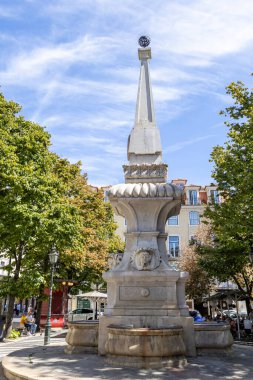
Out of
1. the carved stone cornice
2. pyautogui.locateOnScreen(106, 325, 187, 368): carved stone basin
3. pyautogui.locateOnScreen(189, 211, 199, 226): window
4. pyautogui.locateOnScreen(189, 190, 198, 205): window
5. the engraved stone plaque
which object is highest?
pyautogui.locateOnScreen(189, 190, 198, 205): window

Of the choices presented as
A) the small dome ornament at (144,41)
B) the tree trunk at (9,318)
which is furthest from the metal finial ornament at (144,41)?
the tree trunk at (9,318)

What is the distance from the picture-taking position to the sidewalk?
715 cm

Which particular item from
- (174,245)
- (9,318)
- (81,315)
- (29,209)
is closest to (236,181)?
(29,209)

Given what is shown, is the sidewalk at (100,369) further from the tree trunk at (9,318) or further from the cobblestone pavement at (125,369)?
the tree trunk at (9,318)

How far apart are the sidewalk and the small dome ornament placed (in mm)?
10852

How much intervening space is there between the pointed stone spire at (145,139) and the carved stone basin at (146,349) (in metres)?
4.89

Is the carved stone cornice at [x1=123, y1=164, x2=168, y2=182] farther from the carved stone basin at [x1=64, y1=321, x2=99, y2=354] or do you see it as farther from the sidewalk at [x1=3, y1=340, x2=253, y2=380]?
the sidewalk at [x1=3, y1=340, x2=253, y2=380]

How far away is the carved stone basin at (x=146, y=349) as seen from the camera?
8.14 m

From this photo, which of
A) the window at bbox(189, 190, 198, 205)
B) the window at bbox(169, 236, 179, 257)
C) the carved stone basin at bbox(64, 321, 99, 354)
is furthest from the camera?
the window at bbox(189, 190, 198, 205)

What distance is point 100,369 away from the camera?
779 cm

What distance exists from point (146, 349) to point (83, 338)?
265 cm

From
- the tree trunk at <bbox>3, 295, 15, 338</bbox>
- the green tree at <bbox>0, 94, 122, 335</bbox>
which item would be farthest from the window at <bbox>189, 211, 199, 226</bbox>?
the tree trunk at <bbox>3, 295, 15, 338</bbox>

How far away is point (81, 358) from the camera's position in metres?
9.11

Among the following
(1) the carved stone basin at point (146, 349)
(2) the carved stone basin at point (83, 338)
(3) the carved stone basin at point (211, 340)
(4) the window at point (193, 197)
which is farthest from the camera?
(4) the window at point (193, 197)
